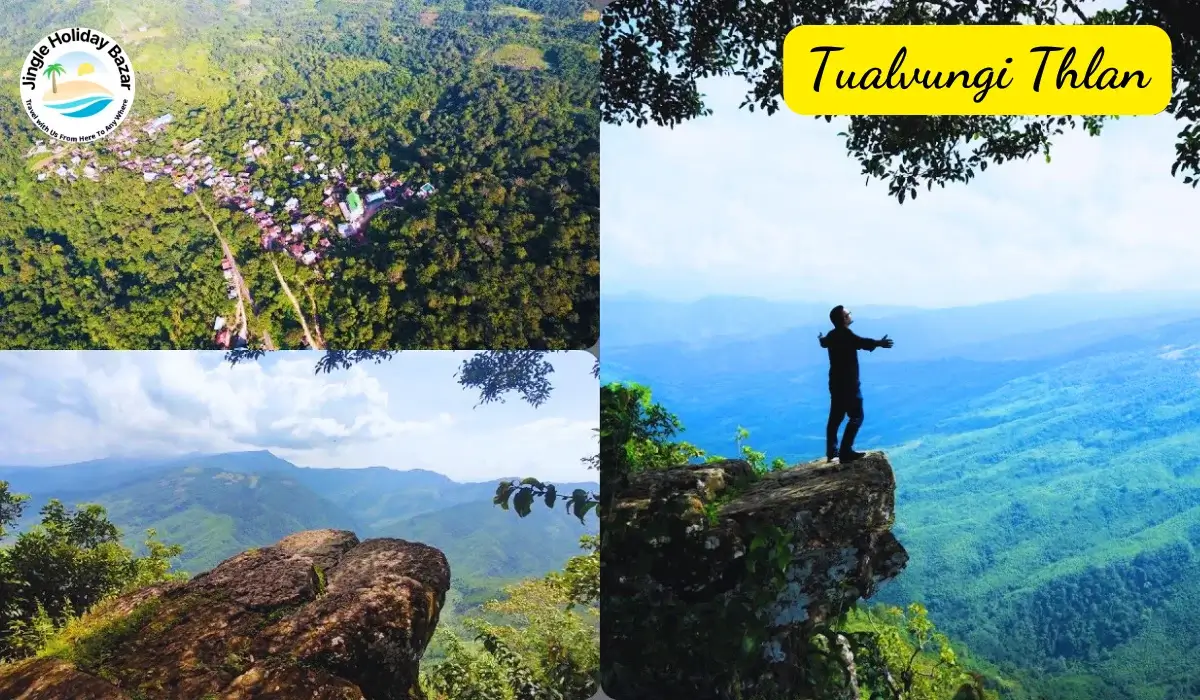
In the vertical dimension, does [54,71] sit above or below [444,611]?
above

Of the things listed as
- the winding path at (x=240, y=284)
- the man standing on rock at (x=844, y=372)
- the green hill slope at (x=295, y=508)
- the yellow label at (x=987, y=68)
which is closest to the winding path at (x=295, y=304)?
the winding path at (x=240, y=284)

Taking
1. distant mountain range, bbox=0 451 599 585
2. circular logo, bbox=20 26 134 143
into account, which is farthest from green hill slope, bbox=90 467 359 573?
circular logo, bbox=20 26 134 143

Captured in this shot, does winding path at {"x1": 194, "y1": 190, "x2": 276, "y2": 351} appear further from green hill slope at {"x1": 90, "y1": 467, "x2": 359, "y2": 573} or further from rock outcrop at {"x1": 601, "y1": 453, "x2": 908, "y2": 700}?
rock outcrop at {"x1": 601, "y1": 453, "x2": 908, "y2": 700}

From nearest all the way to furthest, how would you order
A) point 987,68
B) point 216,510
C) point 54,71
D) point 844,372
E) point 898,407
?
point 844,372 < point 987,68 < point 216,510 < point 54,71 < point 898,407

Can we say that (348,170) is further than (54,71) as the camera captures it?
Yes

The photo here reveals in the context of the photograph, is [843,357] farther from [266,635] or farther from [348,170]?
[266,635]

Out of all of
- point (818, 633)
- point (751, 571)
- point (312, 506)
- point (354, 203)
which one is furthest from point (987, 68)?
point (312, 506)

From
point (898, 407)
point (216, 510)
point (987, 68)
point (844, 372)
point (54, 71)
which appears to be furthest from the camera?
point (898, 407)

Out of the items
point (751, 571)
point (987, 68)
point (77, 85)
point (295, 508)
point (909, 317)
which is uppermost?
point (77, 85)
